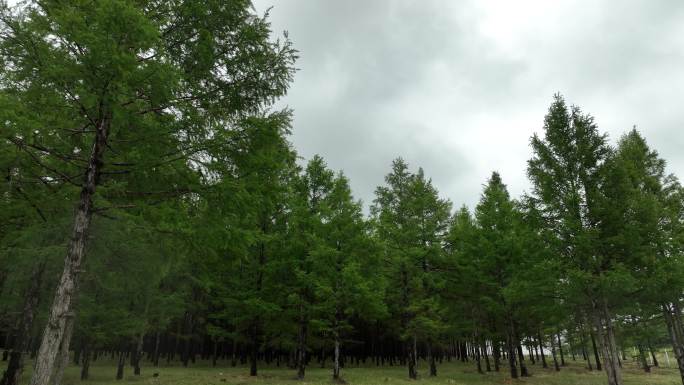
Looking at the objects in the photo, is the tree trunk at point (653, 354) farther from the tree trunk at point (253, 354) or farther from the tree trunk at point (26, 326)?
the tree trunk at point (26, 326)

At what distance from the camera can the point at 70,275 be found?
7457 millimetres

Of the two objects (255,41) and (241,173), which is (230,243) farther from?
(255,41)

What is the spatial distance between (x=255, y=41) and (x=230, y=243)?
4.92 meters

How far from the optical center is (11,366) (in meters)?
15.3

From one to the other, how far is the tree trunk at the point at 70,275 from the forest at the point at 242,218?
0.03 meters

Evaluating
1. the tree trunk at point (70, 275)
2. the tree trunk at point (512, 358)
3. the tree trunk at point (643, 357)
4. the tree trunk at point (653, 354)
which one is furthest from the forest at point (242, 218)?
the tree trunk at point (653, 354)

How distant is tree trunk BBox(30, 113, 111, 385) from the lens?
6.86m

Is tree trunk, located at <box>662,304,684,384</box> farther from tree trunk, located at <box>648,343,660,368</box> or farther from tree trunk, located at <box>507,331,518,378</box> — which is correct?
tree trunk, located at <box>648,343,660,368</box>

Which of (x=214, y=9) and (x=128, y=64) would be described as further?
(x=214, y=9)

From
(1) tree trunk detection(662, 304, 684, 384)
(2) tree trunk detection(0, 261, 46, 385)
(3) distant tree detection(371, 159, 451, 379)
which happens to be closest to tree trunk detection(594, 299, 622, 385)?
(1) tree trunk detection(662, 304, 684, 384)

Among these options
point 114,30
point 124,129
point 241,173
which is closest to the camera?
point 114,30

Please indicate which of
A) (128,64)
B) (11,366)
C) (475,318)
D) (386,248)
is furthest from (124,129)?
(475,318)

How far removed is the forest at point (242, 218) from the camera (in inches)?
279

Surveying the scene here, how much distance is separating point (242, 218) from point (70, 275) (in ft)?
11.8
